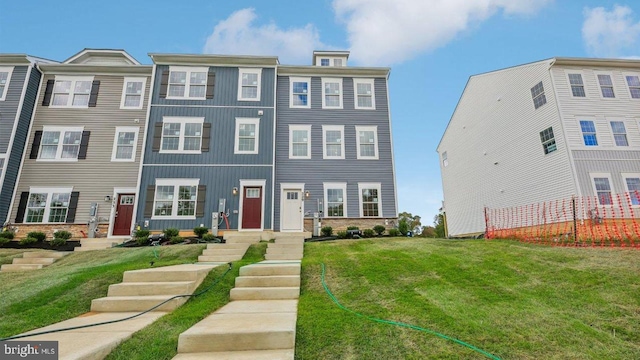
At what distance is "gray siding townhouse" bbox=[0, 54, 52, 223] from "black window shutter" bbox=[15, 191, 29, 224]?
1.25ft

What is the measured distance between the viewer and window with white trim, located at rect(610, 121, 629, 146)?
1412 centimetres

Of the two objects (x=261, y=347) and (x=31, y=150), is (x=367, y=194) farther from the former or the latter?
(x=31, y=150)

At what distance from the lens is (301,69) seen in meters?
15.1

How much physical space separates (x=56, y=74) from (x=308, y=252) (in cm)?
1646

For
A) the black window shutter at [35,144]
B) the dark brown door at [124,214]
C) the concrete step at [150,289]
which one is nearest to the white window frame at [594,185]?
the concrete step at [150,289]

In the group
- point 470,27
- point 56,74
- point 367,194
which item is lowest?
point 367,194

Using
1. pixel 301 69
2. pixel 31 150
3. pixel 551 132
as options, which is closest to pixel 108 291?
pixel 301 69

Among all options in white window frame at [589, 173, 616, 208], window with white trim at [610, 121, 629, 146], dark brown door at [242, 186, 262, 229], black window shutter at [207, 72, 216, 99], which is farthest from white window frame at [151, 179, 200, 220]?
window with white trim at [610, 121, 629, 146]

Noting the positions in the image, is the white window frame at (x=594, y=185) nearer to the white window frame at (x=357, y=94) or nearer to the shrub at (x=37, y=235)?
the white window frame at (x=357, y=94)

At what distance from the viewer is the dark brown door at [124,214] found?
1325cm

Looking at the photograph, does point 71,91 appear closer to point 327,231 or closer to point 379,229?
point 327,231

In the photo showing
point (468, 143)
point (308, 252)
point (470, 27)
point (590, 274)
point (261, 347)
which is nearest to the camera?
point (261, 347)

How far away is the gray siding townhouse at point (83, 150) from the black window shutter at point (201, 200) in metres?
3.11

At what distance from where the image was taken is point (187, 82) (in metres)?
14.6
